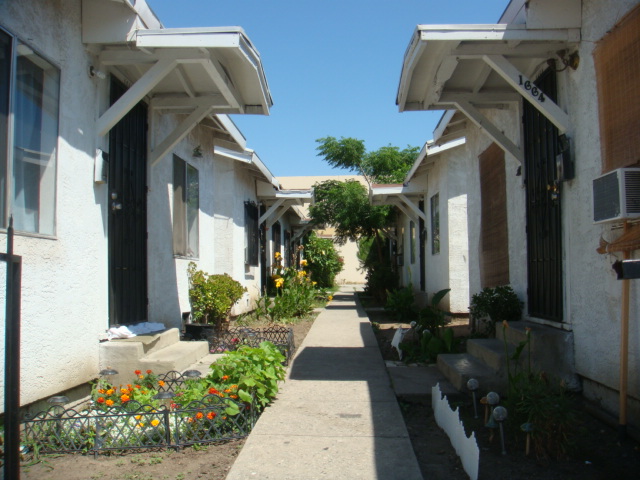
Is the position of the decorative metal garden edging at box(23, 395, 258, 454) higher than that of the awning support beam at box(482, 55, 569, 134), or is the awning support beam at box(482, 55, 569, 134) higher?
the awning support beam at box(482, 55, 569, 134)

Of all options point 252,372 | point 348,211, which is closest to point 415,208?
point 348,211

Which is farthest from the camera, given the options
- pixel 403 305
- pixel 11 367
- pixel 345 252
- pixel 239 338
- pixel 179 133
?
pixel 345 252

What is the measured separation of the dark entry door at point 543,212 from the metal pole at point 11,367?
495cm

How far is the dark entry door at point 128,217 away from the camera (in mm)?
6051

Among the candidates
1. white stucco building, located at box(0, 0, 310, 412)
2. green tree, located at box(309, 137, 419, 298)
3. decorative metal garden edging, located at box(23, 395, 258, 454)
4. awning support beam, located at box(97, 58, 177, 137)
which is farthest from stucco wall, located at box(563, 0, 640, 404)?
green tree, located at box(309, 137, 419, 298)

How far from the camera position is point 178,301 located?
8.16 m

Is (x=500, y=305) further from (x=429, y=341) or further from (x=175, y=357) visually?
(x=175, y=357)

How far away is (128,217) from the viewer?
6.46 meters

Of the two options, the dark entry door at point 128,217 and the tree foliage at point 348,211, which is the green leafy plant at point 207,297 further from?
the tree foliage at point 348,211

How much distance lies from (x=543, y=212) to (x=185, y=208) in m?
5.03

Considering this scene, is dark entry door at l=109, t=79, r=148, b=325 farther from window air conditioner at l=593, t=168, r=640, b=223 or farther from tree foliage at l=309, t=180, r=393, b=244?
tree foliage at l=309, t=180, r=393, b=244

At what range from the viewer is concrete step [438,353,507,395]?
5.30 m

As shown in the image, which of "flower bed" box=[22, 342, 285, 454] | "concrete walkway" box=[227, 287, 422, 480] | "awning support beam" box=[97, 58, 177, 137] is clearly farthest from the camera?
"awning support beam" box=[97, 58, 177, 137]

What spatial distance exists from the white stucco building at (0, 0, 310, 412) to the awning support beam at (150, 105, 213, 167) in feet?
0.05
